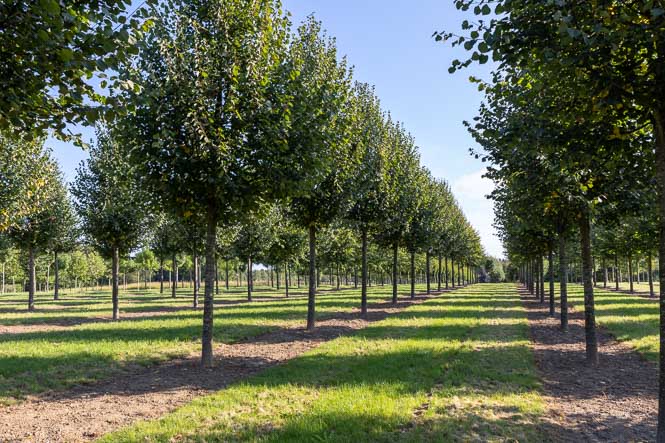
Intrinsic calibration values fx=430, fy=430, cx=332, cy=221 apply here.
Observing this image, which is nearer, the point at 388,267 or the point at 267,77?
the point at 267,77

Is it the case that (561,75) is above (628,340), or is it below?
above

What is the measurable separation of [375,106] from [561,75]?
1687 cm

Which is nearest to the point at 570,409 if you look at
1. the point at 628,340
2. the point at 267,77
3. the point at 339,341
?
the point at 339,341

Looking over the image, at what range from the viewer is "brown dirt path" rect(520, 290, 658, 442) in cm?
642

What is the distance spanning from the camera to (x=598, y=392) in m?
8.48

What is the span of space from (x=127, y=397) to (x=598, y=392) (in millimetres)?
9084

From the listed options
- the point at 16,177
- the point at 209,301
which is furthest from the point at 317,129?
the point at 16,177

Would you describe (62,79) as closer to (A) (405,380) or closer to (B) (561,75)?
(B) (561,75)

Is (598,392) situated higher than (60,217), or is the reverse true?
(60,217)

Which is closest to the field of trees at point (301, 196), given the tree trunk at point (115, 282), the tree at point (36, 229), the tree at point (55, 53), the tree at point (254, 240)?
the tree at point (55, 53)

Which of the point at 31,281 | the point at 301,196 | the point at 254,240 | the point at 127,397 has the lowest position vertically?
the point at 127,397

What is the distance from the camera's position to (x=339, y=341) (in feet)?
44.9

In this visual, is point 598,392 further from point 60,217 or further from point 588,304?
point 60,217

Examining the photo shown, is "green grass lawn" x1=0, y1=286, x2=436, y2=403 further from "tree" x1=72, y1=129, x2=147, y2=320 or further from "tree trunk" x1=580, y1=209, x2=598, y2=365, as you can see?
"tree trunk" x1=580, y1=209, x2=598, y2=365
